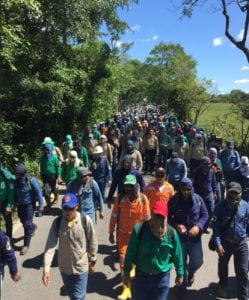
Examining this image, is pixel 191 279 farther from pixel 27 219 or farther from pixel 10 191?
pixel 10 191

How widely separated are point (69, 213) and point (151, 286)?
122 cm

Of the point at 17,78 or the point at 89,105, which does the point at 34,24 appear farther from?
the point at 89,105

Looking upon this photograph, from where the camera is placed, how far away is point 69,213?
198 inches

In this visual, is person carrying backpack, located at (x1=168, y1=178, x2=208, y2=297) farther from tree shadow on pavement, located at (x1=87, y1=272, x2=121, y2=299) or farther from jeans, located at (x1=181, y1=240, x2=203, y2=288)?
tree shadow on pavement, located at (x1=87, y1=272, x2=121, y2=299)

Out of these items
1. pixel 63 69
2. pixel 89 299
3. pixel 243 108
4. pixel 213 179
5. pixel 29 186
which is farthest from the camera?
pixel 243 108

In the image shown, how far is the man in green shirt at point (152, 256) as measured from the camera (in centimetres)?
457

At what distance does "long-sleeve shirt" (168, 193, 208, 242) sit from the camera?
20.2ft

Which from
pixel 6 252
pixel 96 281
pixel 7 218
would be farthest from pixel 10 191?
pixel 6 252

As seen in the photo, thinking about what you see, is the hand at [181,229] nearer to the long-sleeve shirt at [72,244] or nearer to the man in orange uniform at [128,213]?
the man in orange uniform at [128,213]

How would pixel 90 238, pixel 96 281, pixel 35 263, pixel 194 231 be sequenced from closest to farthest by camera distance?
pixel 90 238, pixel 194 231, pixel 96 281, pixel 35 263

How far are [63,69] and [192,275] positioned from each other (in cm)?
1262

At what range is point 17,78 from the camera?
14.9 metres

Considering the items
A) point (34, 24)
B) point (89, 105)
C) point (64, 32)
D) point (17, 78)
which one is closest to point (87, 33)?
point (64, 32)

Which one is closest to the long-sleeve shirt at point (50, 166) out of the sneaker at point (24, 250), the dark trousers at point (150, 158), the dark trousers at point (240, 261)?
the sneaker at point (24, 250)
